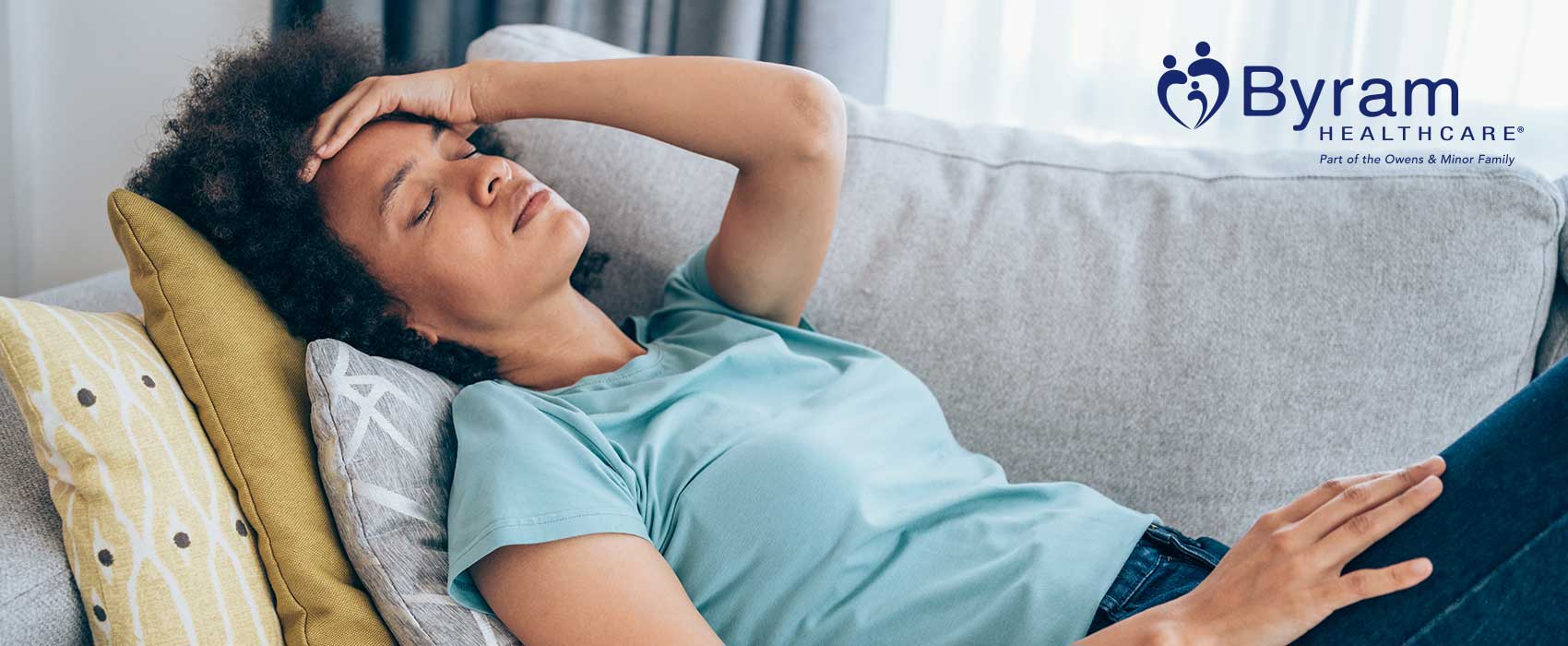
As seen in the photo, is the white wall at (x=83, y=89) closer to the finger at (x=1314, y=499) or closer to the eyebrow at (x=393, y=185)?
the eyebrow at (x=393, y=185)

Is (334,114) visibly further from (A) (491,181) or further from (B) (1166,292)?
(B) (1166,292)

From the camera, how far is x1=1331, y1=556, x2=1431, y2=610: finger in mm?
865

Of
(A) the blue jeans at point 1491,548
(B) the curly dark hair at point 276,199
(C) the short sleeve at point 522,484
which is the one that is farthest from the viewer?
(B) the curly dark hair at point 276,199

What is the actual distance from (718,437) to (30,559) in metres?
0.62

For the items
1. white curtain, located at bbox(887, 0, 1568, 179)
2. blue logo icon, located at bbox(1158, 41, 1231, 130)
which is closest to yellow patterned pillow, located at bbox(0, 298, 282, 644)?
white curtain, located at bbox(887, 0, 1568, 179)

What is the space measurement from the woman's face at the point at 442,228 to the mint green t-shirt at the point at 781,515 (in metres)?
0.13

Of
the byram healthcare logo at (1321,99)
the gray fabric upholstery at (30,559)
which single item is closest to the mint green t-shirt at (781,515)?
the gray fabric upholstery at (30,559)

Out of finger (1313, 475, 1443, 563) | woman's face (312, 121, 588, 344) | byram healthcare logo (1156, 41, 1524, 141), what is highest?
byram healthcare logo (1156, 41, 1524, 141)

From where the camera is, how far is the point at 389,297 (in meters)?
1.25

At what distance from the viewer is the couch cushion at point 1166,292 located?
1.40 metres

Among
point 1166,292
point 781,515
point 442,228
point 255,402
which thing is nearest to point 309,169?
point 442,228

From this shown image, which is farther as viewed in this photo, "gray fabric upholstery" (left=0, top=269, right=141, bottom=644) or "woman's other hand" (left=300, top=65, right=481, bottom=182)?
"woman's other hand" (left=300, top=65, right=481, bottom=182)

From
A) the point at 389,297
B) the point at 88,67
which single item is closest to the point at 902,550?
the point at 389,297

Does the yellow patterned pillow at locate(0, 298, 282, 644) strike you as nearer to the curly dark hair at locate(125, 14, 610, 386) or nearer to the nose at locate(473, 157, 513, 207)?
the curly dark hair at locate(125, 14, 610, 386)
